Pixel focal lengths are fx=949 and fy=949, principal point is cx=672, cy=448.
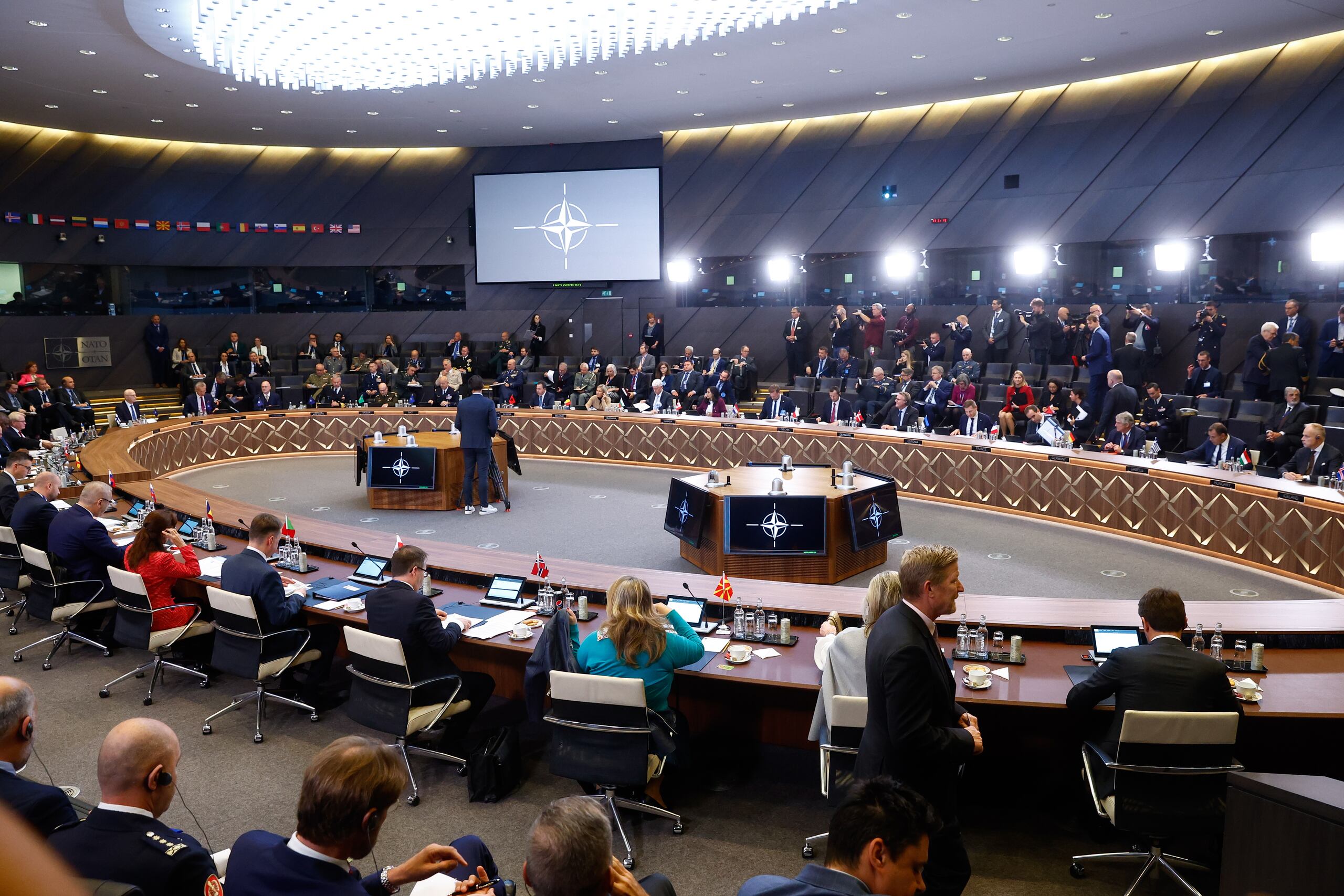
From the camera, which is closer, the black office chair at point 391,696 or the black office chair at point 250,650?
the black office chair at point 391,696

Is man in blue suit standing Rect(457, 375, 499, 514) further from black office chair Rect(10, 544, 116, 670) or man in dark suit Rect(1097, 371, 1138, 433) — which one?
man in dark suit Rect(1097, 371, 1138, 433)

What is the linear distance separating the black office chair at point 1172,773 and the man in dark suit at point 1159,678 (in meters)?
0.08

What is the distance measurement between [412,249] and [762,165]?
8235 mm

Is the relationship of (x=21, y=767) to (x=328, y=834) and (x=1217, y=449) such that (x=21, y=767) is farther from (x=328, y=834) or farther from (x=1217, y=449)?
(x=1217, y=449)

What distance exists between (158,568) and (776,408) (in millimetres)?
9683

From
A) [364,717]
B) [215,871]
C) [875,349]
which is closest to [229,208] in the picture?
[875,349]

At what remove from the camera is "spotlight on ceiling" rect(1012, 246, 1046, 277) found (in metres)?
16.2

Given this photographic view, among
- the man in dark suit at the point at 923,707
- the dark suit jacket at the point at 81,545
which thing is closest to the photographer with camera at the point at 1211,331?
the man in dark suit at the point at 923,707

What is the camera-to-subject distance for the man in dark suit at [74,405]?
50.5 feet

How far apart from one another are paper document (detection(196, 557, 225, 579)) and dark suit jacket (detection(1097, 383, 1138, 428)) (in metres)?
9.84

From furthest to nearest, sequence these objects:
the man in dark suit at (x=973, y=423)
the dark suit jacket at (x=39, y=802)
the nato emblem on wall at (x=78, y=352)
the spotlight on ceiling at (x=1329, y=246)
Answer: the nato emblem on wall at (x=78, y=352)
the spotlight on ceiling at (x=1329, y=246)
the man in dark suit at (x=973, y=423)
the dark suit jacket at (x=39, y=802)

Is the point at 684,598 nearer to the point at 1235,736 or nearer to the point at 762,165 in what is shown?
the point at 1235,736

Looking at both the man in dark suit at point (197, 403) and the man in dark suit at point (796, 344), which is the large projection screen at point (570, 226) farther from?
the man in dark suit at point (197, 403)

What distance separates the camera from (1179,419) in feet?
40.5
